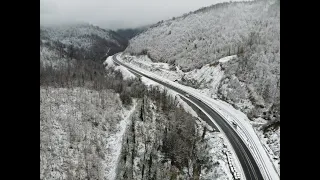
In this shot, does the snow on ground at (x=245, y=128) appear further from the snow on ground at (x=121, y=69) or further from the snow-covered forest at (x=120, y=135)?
the snow on ground at (x=121, y=69)

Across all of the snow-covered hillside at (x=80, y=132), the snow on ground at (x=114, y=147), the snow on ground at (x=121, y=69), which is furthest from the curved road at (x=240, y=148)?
the snow on ground at (x=121, y=69)

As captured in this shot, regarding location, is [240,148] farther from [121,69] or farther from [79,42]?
[79,42]

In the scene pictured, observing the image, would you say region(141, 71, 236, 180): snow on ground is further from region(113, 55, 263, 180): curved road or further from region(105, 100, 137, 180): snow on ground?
region(105, 100, 137, 180): snow on ground

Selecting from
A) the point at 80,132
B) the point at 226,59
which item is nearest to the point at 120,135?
the point at 80,132

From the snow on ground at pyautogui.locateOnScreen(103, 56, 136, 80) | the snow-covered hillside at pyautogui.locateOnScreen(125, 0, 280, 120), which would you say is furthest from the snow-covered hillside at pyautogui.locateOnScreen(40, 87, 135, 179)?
the snow-covered hillside at pyautogui.locateOnScreen(125, 0, 280, 120)
